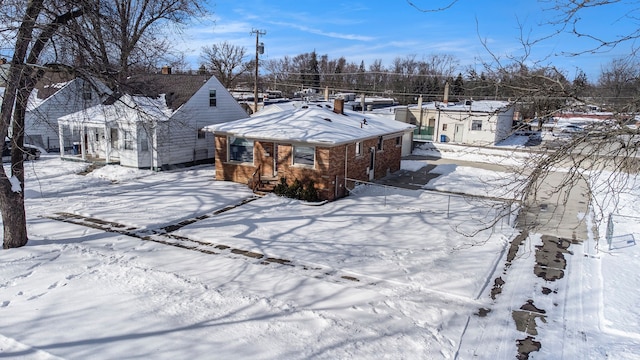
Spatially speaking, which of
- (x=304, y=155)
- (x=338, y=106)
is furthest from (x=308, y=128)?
(x=338, y=106)

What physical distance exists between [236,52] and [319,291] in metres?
47.3

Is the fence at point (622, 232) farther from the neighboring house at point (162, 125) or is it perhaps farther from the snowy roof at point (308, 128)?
the neighboring house at point (162, 125)

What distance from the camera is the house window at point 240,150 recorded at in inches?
720

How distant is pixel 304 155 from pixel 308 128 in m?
1.32

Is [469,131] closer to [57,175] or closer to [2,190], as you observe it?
[57,175]

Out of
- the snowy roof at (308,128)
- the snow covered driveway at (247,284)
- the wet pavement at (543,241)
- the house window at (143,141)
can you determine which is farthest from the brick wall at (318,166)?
the house window at (143,141)

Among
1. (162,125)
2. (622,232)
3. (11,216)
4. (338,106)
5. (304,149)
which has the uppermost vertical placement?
(338,106)

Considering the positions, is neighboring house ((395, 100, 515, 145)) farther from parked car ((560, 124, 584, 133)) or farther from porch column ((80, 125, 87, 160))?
parked car ((560, 124, 584, 133))

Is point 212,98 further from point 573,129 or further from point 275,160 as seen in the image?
point 573,129

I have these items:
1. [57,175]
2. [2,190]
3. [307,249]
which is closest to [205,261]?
[307,249]

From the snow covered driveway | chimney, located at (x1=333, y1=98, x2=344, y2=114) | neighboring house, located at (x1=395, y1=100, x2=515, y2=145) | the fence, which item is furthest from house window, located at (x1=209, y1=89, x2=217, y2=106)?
the fence

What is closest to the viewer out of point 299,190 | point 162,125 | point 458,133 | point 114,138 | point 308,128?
point 299,190

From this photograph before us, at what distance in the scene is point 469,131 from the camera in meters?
35.4

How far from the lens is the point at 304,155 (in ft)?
54.8
